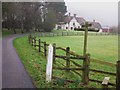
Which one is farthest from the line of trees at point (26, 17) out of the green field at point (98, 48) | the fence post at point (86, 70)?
the fence post at point (86, 70)

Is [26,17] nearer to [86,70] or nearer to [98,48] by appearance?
[98,48]

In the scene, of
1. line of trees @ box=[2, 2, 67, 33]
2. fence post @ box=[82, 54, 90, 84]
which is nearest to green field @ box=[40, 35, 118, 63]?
fence post @ box=[82, 54, 90, 84]

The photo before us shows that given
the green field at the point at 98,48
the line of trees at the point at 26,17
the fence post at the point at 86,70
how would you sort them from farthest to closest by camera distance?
the line of trees at the point at 26,17
the green field at the point at 98,48
the fence post at the point at 86,70

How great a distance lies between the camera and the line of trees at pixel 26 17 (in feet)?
178

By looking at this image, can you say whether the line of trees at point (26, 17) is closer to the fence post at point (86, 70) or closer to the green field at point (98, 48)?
the green field at point (98, 48)

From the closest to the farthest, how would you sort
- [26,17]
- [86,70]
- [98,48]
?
[86,70] → [98,48] → [26,17]

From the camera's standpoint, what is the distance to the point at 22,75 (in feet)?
31.4

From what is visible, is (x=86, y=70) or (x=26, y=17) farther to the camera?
(x=26, y=17)

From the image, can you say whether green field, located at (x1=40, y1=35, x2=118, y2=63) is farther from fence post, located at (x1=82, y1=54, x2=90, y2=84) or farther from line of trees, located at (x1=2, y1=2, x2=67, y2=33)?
line of trees, located at (x1=2, y1=2, x2=67, y2=33)

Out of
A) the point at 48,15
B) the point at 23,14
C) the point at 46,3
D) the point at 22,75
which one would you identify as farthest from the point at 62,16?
the point at 22,75

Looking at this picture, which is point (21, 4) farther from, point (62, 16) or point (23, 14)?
point (62, 16)

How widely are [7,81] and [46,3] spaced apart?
249 ft

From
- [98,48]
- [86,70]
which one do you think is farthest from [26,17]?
[86,70]

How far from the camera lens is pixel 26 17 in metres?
62.8
